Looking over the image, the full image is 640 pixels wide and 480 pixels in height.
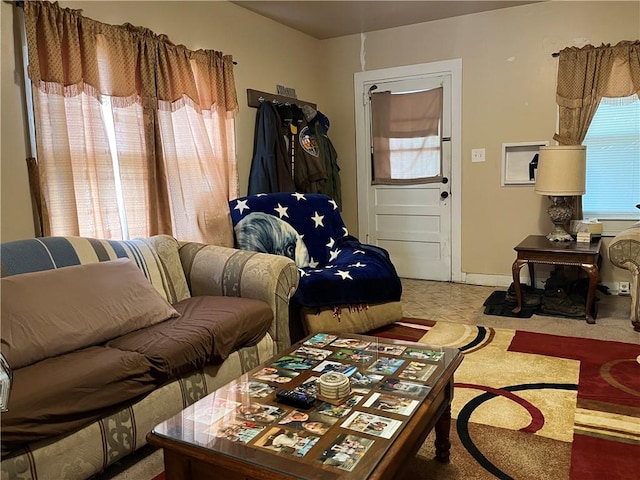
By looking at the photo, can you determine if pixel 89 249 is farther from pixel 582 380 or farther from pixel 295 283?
pixel 582 380

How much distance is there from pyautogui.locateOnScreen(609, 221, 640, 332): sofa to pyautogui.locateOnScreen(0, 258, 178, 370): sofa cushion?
2.71 m

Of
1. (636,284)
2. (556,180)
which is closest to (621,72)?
(556,180)

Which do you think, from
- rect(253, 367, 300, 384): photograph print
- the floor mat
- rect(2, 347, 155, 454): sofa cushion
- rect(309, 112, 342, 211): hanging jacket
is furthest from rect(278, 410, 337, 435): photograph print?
rect(309, 112, 342, 211): hanging jacket

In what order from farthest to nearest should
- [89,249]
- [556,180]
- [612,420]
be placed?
[556,180] < [89,249] < [612,420]

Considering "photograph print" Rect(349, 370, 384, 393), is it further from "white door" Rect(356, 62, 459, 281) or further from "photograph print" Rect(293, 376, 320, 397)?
"white door" Rect(356, 62, 459, 281)

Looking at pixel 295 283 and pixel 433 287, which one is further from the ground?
pixel 295 283

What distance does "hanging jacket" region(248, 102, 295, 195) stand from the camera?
3.95 meters

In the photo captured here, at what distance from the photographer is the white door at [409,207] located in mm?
4539

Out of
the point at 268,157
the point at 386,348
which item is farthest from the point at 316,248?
the point at 386,348

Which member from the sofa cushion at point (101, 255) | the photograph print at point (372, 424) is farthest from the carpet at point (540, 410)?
the sofa cushion at point (101, 255)

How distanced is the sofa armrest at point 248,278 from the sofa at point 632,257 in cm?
206

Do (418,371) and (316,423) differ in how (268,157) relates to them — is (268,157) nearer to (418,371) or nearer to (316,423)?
(418,371)

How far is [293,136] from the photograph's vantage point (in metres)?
4.22

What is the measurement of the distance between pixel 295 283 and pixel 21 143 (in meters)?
1.53
